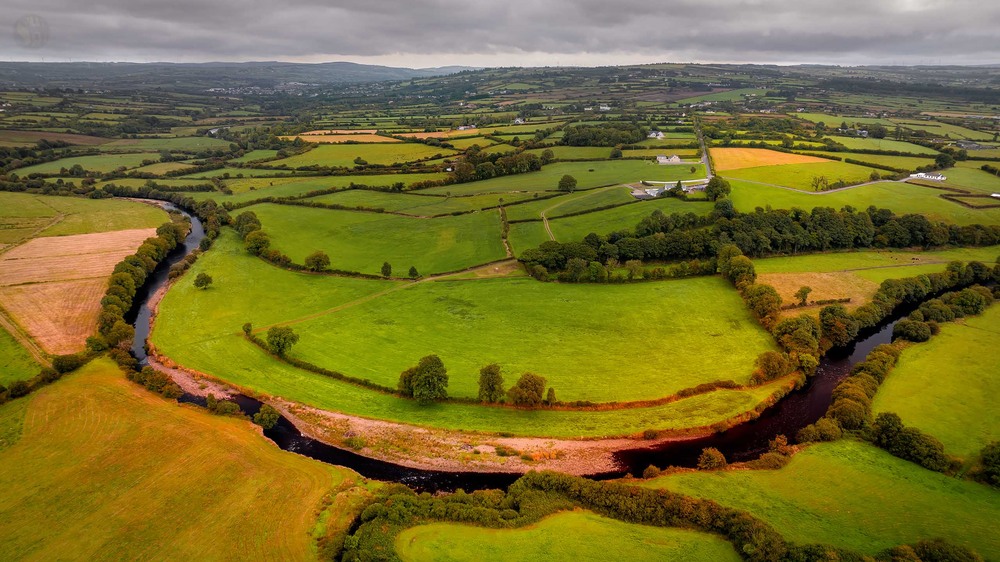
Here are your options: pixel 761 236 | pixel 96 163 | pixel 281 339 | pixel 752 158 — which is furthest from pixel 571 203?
pixel 96 163

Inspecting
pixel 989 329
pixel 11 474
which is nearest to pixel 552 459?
pixel 11 474

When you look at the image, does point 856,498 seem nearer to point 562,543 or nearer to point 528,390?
point 562,543

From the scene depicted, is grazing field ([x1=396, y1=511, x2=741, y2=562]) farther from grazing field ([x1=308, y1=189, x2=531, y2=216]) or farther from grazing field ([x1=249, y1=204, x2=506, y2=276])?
grazing field ([x1=308, y1=189, x2=531, y2=216])

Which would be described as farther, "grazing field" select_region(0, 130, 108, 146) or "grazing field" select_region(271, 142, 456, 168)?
"grazing field" select_region(0, 130, 108, 146)

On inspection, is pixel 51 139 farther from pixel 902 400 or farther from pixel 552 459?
pixel 902 400

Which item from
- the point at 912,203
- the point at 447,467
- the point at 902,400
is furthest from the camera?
the point at 912,203

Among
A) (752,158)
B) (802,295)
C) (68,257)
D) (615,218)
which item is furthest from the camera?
(752,158)

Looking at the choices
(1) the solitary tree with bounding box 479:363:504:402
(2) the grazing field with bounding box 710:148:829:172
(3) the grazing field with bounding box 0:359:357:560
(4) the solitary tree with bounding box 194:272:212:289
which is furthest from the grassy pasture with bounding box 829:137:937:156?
(3) the grazing field with bounding box 0:359:357:560
